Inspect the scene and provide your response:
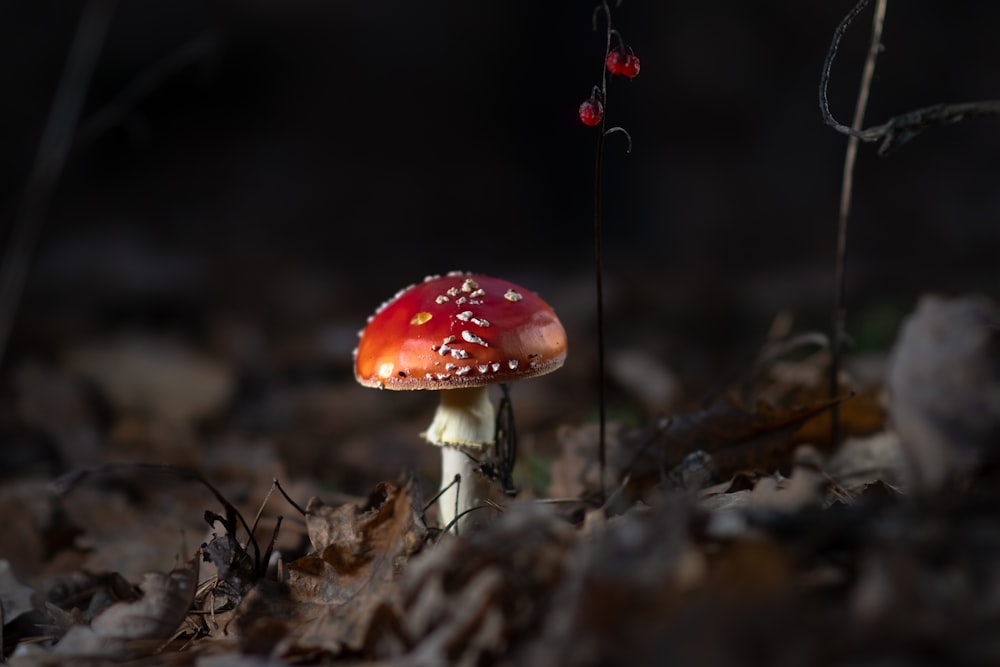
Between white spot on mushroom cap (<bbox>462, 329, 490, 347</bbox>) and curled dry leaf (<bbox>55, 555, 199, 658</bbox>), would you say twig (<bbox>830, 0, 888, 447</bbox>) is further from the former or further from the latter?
curled dry leaf (<bbox>55, 555, 199, 658</bbox>)

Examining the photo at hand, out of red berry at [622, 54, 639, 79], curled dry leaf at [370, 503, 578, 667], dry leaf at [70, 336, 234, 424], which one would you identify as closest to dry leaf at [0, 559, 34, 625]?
curled dry leaf at [370, 503, 578, 667]

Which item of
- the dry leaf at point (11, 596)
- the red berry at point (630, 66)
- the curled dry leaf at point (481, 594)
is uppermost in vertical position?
the red berry at point (630, 66)

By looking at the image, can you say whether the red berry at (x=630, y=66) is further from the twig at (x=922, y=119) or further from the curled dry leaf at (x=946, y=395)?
the curled dry leaf at (x=946, y=395)

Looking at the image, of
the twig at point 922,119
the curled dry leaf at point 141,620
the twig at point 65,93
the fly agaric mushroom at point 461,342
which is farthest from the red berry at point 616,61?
the twig at point 65,93

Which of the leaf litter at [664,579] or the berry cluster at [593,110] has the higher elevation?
the berry cluster at [593,110]

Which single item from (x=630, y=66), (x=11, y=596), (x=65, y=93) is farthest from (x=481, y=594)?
(x=65, y=93)
